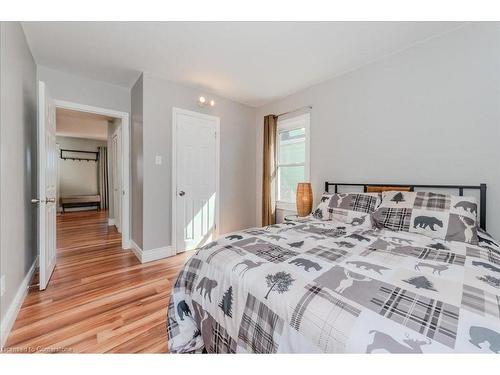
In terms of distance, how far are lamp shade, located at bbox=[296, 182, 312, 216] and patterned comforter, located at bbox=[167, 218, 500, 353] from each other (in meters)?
1.34

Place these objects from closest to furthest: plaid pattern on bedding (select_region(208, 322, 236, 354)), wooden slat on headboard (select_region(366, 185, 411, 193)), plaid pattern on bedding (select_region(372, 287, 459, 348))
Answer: plaid pattern on bedding (select_region(372, 287, 459, 348)) → plaid pattern on bedding (select_region(208, 322, 236, 354)) → wooden slat on headboard (select_region(366, 185, 411, 193))

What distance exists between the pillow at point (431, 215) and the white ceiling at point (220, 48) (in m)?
1.52

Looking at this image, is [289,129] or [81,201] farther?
[81,201]

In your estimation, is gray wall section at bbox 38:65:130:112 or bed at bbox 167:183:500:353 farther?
gray wall section at bbox 38:65:130:112

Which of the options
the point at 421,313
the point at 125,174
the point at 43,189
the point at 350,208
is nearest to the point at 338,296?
the point at 421,313

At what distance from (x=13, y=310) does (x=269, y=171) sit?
314 centimetres

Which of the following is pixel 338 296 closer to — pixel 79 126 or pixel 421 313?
pixel 421 313

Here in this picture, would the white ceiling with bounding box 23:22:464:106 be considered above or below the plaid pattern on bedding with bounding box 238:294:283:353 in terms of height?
above

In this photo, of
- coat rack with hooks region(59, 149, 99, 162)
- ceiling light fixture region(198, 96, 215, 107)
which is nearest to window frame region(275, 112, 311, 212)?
ceiling light fixture region(198, 96, 215, 107)

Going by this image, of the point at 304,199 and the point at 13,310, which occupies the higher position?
the point at 304,199

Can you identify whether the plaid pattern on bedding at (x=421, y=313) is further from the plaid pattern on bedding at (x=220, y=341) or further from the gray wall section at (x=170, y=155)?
the gray wall section at (x=170, y=155)

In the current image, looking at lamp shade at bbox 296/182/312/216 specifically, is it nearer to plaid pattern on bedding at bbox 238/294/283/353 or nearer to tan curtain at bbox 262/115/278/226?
tan curtain at bbox 262/115/278/226

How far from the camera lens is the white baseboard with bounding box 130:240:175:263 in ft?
9.30

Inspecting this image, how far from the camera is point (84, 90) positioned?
293 centimetres
